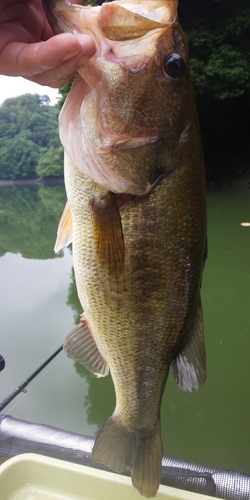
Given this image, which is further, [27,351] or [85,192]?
[27,351]

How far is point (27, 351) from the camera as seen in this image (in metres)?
3.78

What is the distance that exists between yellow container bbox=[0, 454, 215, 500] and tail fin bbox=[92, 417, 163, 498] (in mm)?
261

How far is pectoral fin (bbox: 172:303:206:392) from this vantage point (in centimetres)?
125

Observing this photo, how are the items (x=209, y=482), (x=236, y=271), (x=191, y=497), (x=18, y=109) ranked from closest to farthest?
(x=191, y=497) < (x=209, y=482) < (x=236, y=271) < (x=18, y=109)

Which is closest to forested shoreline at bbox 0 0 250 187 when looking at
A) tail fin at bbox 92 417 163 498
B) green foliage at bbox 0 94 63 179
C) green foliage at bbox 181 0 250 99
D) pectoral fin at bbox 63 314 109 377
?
green foliage at bbox 181 0 250 99

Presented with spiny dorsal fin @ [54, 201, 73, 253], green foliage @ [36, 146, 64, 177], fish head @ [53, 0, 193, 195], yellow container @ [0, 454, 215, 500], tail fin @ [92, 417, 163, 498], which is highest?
fish head @ [53, 0, 193, 195]

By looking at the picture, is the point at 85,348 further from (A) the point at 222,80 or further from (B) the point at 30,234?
(A) the point at 222,80

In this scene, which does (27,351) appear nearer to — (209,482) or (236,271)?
(209,482)

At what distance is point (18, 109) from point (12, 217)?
34.9 m

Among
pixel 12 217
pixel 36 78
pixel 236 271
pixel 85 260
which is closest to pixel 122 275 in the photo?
pixel 85 260

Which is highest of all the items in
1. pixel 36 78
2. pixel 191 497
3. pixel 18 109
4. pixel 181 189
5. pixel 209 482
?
pixel 18 109

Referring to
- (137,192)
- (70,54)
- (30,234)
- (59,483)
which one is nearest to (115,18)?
(70,54)

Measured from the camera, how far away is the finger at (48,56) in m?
0.82

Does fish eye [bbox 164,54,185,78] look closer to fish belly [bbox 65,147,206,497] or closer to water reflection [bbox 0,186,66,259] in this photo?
fish belly [bbox 65,147,206,497]
